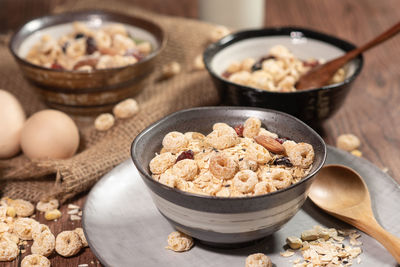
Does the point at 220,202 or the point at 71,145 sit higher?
the point at 220,202

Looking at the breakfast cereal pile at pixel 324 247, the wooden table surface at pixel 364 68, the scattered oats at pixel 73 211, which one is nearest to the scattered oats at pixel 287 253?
the breakfast cereal pile at pixel 324 247

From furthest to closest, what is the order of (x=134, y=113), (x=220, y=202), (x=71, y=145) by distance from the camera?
(x=134, y=113)
(x=71, y=145)
(x=220, y=202)

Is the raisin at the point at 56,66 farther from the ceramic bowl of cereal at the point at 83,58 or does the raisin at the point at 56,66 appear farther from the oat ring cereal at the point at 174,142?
the oat ring cereal at the point at 174,142

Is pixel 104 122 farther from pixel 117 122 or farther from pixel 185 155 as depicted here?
pixel 185 155

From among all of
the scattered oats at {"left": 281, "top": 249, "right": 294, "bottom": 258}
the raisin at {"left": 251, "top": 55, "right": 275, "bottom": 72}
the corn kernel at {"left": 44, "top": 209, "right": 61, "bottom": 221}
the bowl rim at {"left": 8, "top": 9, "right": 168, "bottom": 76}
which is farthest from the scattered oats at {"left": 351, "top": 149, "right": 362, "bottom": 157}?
the corn kernel at {"left": 44, "top": 209, "right": 61, "bottom": 221}

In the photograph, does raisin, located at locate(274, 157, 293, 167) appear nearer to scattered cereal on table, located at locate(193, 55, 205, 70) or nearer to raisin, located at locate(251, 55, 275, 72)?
raisin, located at locate(251, 55, 275, 72)

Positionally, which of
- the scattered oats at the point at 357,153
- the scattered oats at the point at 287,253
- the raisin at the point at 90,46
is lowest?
the scattered oats at the point at 357,153

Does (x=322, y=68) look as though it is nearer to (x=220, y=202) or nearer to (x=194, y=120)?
(x=194, y=120)

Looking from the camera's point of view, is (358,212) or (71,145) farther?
(71,145)

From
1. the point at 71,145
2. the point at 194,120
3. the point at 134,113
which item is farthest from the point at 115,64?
the point at 194,120
